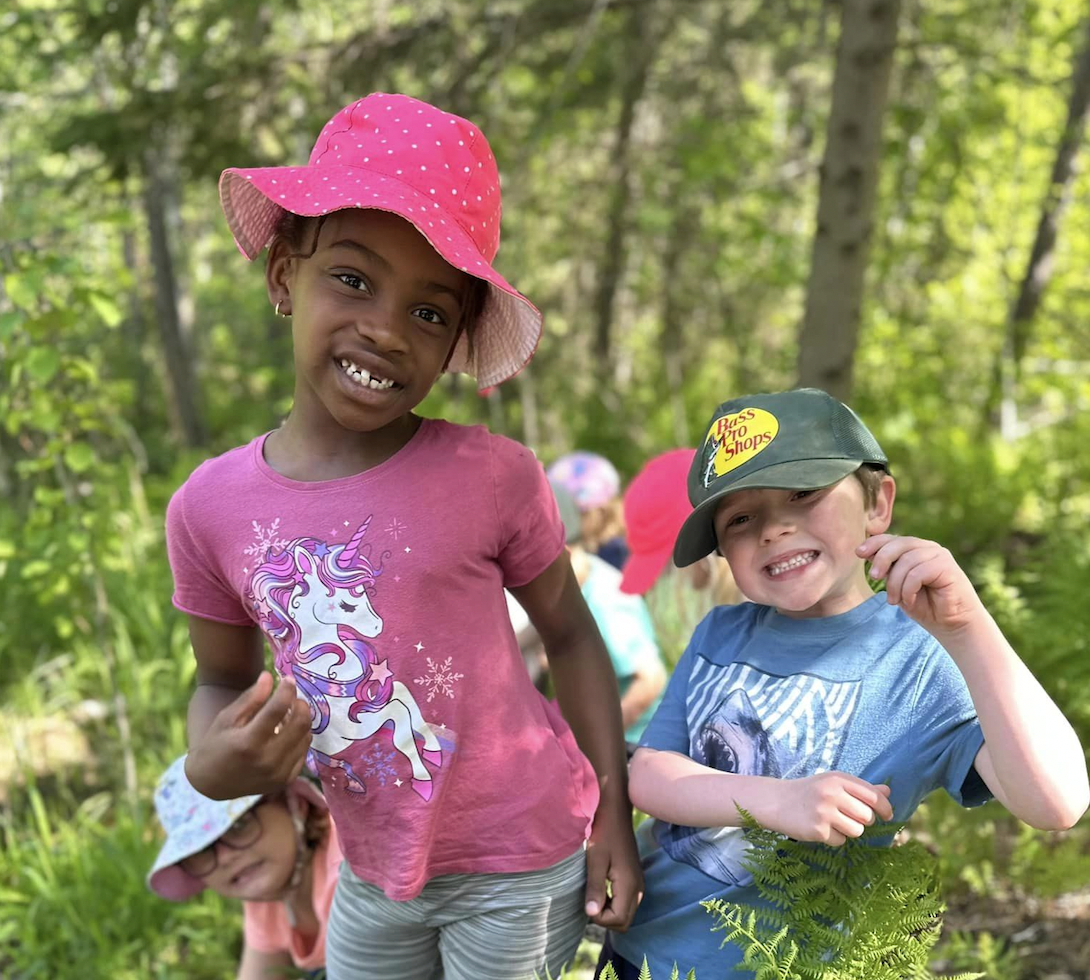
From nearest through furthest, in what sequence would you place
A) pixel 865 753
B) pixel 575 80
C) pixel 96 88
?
pixel 865 753 < pixel 575 80 < pixel 96 88

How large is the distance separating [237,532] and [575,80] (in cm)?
572

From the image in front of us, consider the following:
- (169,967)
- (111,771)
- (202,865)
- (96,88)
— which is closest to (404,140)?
(202,865)

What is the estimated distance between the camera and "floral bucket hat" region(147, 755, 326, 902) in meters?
2.28

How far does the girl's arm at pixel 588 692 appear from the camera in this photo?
1.74 m

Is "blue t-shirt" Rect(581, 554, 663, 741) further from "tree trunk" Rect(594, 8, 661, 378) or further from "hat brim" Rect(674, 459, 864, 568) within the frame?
"tree trunk" Rect(594, 8, 661, 378)

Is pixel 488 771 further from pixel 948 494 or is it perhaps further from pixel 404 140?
pixel 948 494

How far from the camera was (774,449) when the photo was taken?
1.45 meters

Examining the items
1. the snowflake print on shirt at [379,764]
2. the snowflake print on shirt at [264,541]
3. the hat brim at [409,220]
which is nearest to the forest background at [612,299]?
the snowflake print on shirt at [264,541]

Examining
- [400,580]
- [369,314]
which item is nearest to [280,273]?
[369,314]

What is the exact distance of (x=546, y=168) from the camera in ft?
26.7

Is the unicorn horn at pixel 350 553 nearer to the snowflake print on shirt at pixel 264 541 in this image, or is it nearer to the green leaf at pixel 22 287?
the snowflake print on shirt at pixel 264 541

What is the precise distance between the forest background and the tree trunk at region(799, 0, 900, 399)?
0.01m

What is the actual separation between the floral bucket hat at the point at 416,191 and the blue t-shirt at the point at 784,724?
23.4 inches

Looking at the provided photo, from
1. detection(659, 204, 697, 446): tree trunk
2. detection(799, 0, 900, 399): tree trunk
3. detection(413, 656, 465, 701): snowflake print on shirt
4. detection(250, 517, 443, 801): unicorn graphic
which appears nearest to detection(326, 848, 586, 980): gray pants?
detection(250, 517, 443, 801): unicorn graphic
